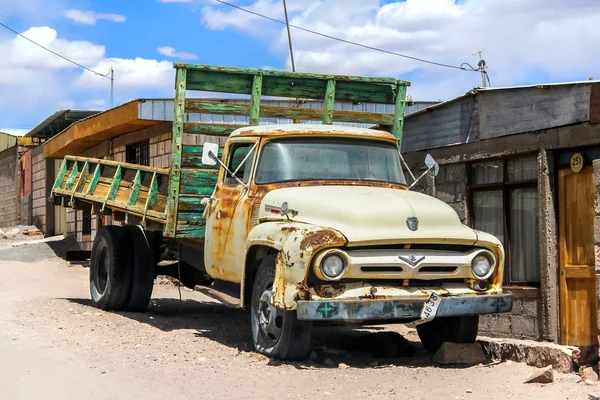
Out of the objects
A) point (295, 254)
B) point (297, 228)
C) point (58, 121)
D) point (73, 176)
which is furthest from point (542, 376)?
point (58, 121)

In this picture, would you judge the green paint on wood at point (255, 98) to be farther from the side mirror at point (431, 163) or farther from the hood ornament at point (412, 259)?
the hood ornament at point (412, 259)

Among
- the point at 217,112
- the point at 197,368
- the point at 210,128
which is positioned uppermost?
the point at 217,112

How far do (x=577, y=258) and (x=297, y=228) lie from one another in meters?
4.11

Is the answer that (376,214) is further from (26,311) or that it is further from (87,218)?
(87,218)

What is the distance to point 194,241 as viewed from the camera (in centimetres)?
993

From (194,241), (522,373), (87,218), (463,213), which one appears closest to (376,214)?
(522,373)

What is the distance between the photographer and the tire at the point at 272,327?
7074 millimetres

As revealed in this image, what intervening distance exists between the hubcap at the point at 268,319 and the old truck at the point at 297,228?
0.01m

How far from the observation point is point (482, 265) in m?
7.33

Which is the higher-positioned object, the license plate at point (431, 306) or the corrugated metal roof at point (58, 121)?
the corrugated metal roof at point (58, 121)

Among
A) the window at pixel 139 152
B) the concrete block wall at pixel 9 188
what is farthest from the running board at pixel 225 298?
the concrete block wall at pixel 9 188

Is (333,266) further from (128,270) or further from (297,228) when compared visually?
(128,270)

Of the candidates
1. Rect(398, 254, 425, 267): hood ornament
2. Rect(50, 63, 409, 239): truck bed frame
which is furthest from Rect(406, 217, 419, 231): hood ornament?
Rect(50, 63, 409, 239): truck bed frame

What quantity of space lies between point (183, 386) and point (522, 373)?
280 cm
